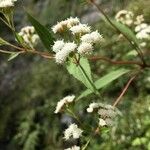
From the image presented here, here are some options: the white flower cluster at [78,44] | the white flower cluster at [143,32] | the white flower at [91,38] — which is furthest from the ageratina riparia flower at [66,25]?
the white flower cluster at [143,32]

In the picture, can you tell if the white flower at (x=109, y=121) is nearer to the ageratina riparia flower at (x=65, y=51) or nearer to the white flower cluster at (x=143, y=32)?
the ageratina riparia flower at (x=65, y=51)

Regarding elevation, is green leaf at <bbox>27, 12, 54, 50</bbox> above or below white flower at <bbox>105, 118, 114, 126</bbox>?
above

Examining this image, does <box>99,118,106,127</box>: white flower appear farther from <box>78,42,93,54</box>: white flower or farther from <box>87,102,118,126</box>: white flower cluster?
<box>78,42,93,54</box>: white flower

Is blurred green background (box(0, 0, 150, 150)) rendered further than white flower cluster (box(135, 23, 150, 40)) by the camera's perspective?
Yes

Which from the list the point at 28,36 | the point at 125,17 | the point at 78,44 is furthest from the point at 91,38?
the point at 125,17

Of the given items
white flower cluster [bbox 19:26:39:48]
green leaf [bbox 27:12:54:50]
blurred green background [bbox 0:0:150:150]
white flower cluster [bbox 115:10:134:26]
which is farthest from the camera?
blurred green background [bbox 0:0:150:150]

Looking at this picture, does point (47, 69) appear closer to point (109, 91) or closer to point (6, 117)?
point (6, 117)

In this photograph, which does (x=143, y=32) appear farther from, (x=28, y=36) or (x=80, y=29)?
(x=80, y=29)

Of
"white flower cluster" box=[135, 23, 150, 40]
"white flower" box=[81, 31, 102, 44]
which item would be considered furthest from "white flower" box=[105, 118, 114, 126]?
"white flower cluster" box=[135, 23, 150, 40]

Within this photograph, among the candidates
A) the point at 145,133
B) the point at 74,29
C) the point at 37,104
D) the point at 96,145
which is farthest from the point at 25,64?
the point at 74,29
